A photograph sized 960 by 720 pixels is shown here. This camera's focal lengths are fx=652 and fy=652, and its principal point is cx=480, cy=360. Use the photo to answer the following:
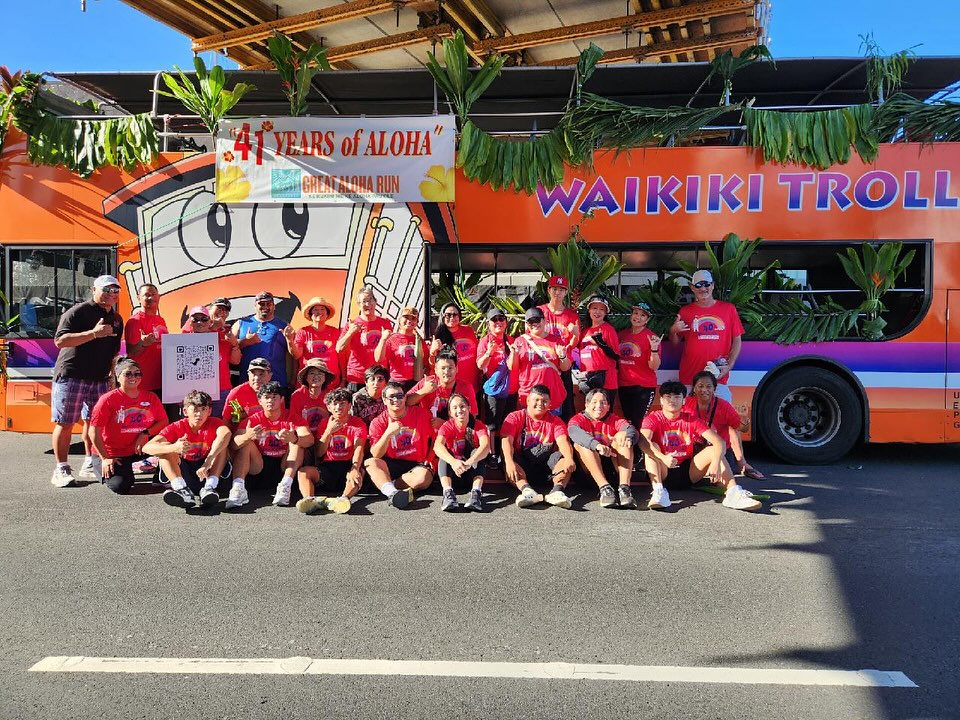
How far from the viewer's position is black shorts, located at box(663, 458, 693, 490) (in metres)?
5.77

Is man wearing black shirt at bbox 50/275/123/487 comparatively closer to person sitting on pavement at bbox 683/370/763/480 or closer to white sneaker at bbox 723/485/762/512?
person sitting on pavement at bbox 683/370/763/480

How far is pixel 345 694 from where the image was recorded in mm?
2619

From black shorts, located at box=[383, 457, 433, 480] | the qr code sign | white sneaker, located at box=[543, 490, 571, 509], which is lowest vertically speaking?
white sneaker, located at box=[543, 490, 571, 509]

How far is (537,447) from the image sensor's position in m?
5.61

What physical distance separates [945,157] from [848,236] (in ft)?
4.06

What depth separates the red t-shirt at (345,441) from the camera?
5.55 meters

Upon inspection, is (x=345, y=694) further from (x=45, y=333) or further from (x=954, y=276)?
(x=954, y=276)

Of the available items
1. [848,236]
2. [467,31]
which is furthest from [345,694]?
[467,31]

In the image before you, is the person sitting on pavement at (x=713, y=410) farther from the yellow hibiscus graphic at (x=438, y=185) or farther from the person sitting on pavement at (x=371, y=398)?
the yellow hibiscus graphic at (x=438, y=185)

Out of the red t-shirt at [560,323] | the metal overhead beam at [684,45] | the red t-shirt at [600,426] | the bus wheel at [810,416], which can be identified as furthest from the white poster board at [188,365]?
the metal overhead beam at [684,45]

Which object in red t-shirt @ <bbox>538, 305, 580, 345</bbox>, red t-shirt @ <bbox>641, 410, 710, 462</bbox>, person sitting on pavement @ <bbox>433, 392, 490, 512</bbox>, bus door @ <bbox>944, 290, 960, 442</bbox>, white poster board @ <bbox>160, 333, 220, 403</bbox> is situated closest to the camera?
person sitting on pavement @ <bbox>433, 392, 490, 512</bbox>

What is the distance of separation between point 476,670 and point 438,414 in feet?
10.6

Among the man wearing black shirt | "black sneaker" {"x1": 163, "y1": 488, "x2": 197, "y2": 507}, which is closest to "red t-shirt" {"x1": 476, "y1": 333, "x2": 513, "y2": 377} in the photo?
"black sneaker" {"x1": 163, "y1": 488, "x2": 197, "y2": 507}

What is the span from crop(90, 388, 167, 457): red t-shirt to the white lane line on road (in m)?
3.22
